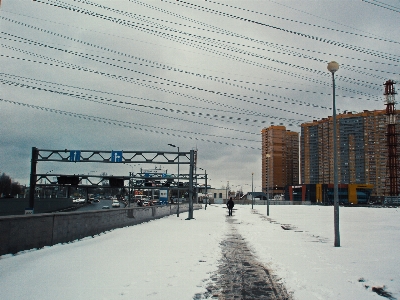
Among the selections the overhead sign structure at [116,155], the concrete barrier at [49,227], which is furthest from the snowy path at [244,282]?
the overhead sign structure at [116,155]

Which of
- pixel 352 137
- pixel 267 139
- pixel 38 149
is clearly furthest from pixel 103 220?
pixel 352 137

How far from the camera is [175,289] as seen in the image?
7.03 meters

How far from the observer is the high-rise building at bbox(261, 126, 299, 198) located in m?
55.8

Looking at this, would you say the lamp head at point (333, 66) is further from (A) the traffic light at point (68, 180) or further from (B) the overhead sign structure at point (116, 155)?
(A) the traffic light at point (68, 180)

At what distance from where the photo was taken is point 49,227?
12766 mm

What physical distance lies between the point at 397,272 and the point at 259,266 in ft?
11.0

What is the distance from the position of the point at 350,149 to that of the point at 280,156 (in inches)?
935

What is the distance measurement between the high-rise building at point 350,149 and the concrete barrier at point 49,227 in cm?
4988

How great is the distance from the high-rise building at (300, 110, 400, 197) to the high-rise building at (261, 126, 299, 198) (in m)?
2.66

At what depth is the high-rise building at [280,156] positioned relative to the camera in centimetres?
5580

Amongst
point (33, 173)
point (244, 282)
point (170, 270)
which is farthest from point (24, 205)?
point (244, 282)

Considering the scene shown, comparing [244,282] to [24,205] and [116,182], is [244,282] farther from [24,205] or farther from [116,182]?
[24,205]

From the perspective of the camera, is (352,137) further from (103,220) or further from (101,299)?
(101,299)

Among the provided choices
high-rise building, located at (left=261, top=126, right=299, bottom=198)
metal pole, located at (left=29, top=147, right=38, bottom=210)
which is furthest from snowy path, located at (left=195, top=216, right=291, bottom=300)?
high-rise building, located at (left=261, top=126, right=299, bottom=198)
